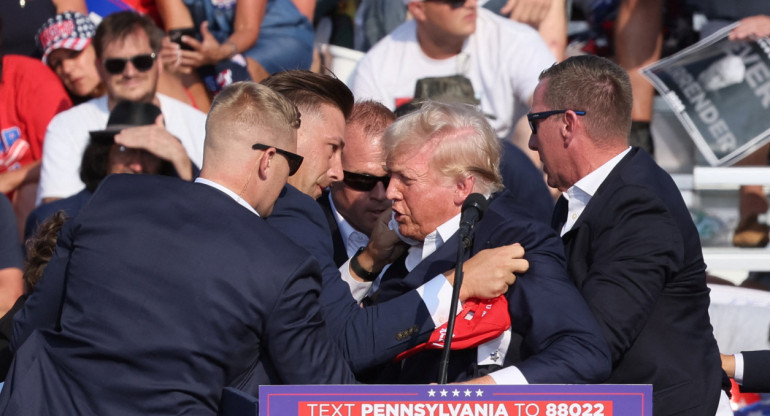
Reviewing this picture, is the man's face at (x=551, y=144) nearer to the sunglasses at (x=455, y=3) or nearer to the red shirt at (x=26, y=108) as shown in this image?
the sunglasses at (x=455, y=3)

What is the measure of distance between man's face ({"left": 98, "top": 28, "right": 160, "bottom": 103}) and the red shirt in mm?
694

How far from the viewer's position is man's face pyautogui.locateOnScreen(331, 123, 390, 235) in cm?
434

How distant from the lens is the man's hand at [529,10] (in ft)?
21.6

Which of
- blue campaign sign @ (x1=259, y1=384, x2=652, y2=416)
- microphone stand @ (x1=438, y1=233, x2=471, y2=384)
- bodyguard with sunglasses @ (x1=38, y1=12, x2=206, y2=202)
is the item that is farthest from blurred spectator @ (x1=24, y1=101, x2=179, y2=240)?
blue campaign sign @ (x1=259, y1=384, x2=652, y2=416)

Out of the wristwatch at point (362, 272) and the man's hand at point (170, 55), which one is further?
the man's hand at point (170, 55)

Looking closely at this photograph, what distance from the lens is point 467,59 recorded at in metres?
6.18

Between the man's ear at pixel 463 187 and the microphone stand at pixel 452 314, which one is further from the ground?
the man's ear at pixel 463 187

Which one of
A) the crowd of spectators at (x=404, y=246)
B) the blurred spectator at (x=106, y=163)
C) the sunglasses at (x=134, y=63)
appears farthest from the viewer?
the sunglasses at (x=134, y=63)

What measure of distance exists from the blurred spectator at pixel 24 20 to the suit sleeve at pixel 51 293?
4.13 metres

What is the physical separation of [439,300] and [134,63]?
3.43 m

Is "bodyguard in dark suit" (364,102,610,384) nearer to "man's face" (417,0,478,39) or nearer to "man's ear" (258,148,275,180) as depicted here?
"man's ear" (258,148,275,180)

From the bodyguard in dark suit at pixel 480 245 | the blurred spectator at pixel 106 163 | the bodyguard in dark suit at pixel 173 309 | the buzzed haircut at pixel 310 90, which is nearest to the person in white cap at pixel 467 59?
the blurred spectator at pixel 106 163

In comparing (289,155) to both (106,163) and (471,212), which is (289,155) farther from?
(106,163)

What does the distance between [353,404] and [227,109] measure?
0.95 m
